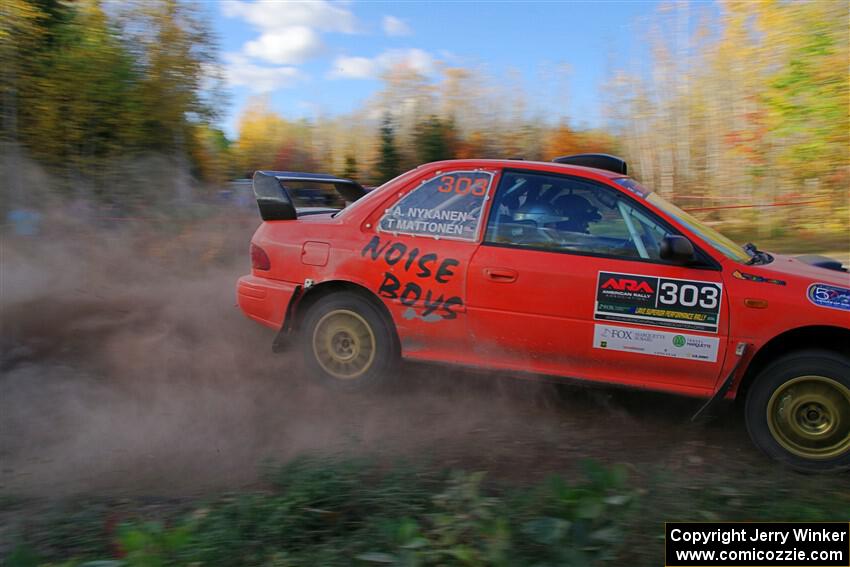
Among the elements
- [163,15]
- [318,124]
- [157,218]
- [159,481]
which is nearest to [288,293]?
[159,481]

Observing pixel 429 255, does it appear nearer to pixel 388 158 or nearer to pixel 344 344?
pixel 344 344

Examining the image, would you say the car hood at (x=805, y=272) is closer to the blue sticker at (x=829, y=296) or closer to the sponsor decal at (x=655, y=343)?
the blue sticker at (x=829, y=296)

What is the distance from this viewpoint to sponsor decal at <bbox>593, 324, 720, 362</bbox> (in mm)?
4512

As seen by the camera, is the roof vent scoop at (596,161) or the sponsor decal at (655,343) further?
the roof vent scoop at (596,161)

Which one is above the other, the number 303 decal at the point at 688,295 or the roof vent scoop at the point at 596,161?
the roof vent scoop at the point at 596,161

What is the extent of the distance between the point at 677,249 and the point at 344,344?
8.11 ft

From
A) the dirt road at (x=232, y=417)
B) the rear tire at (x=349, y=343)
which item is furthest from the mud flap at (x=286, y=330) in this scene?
the dirt road at (x=232, y=417)

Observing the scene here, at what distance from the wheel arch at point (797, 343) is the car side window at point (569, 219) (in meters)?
0.88

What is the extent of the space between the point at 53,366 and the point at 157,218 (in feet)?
16.0

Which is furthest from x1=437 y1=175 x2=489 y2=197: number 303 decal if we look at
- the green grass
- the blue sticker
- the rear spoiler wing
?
the blue sticker

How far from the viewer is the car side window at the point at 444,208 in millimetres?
5113

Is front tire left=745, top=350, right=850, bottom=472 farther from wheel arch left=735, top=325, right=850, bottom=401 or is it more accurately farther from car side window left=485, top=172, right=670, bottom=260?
car side window left=485, top=172, right=670, bottom=260

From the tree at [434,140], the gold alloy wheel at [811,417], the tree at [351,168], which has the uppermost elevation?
the tree at [434,140]

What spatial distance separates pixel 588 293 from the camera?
4.70 metres
